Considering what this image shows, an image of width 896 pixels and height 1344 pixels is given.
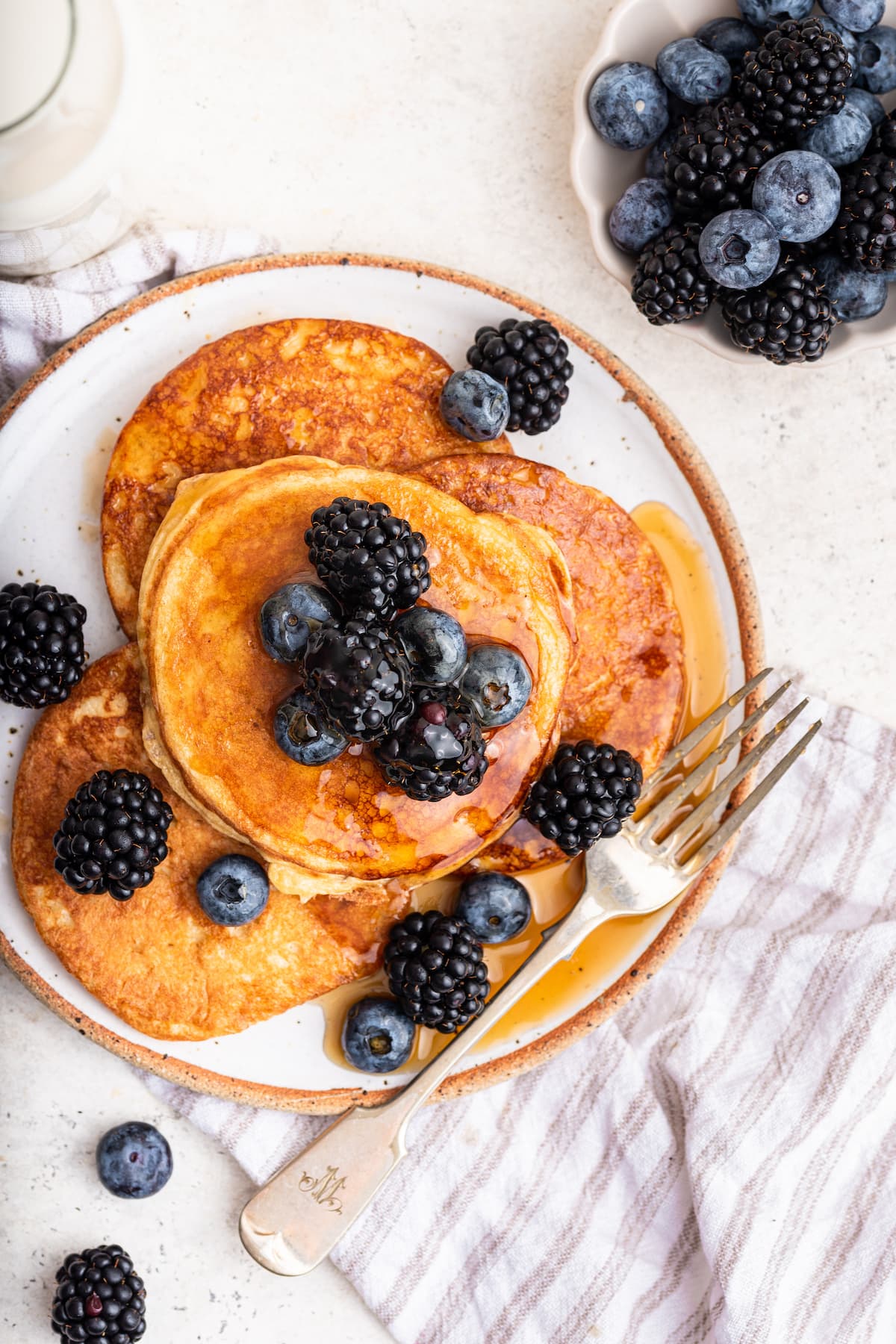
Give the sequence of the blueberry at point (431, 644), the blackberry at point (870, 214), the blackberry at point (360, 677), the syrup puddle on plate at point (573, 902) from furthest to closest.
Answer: the syrup puddle on plate at point (573, 902) < the blackberry at point (870, 214) < the blueberry at point (431, 644) < the blackberry at point (360, 677)

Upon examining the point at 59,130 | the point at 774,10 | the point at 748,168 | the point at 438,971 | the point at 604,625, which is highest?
the point at 774,10

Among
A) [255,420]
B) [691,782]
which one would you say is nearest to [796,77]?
[255,420]

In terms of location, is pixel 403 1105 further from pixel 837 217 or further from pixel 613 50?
pixel 613 50

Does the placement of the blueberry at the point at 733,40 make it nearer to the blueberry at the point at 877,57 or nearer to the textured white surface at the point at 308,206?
the blueberry at the point at 877,57

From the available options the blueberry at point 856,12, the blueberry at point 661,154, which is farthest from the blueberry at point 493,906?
the blueberry at point 856,12

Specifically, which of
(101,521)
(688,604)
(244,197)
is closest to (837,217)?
(688,604)

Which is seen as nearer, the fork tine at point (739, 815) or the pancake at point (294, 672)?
the pancake at point (294, 672)

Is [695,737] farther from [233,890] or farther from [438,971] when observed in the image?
[233,890]
